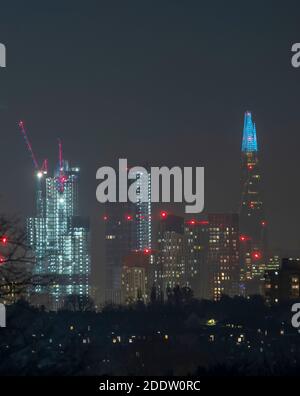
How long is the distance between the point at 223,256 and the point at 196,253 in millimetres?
2541

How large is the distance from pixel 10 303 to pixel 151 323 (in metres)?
47.8

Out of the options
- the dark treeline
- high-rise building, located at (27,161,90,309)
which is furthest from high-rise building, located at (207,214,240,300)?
the dark treeline

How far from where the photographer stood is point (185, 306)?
7475 centimetres

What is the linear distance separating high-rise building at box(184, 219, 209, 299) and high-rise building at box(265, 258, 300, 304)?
16060 mm

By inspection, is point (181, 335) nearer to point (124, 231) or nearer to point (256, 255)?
point (124, 231)

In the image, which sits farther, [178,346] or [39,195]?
[39,195]

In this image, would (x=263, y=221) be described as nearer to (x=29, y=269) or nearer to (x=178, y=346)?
(x=178, y=346)

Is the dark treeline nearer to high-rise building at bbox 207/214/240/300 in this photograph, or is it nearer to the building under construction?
the building under construction

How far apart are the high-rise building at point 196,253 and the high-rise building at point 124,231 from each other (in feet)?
9.75

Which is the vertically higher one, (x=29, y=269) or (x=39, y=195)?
(x=39, y=195)

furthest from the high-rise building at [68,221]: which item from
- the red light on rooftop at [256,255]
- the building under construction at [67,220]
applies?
the red light on rooftop at [256,255]

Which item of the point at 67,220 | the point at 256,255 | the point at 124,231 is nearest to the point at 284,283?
the point at 67,220

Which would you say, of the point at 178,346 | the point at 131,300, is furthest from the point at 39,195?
the point at 178,346

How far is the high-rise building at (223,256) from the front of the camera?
102375 mm
